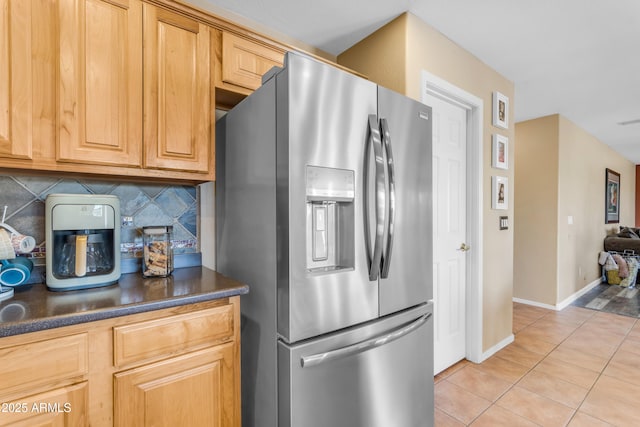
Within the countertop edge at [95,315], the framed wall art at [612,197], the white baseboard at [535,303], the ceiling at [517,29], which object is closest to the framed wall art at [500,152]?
the ceiling at [517,29]

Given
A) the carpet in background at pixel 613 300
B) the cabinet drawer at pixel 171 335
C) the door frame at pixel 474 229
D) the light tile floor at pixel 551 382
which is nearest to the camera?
the cabinet drawer at pixel 171 335

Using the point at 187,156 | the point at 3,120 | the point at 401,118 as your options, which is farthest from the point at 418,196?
the point at 3,120

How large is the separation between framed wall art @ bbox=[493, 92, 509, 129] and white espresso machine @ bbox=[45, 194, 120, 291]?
9.97 ft

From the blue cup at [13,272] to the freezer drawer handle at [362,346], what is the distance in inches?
45.5

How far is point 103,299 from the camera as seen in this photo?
112cm

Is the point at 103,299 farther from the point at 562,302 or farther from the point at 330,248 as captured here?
A: the point at 562,302

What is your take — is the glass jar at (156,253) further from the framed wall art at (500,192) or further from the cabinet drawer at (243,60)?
the framed wall art at (500,192)

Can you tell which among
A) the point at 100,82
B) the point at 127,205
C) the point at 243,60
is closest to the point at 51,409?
the point at 127,205

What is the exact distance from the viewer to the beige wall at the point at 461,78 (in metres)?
2.06

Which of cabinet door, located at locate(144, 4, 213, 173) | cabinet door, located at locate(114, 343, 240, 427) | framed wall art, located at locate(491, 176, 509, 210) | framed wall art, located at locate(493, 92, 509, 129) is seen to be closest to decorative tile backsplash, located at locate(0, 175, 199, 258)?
cabinet door, located at locate(144, 4, 213, 173)

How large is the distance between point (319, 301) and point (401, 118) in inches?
37.4

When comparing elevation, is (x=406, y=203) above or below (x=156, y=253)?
above

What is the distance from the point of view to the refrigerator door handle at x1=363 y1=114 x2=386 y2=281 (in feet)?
4.35

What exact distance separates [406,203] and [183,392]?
125 centimetres
